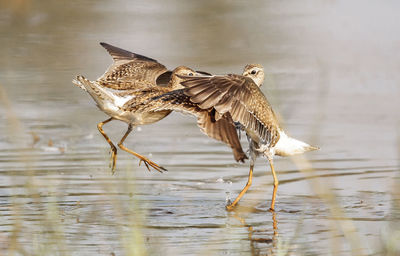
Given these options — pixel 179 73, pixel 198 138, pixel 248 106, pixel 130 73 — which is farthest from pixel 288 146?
pixel 198 138

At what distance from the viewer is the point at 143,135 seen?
1049 centimetres

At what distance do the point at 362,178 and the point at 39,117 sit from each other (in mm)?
4398

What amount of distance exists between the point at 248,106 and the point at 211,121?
0.32 m

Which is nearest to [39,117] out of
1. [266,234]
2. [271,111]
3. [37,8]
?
[271,111]

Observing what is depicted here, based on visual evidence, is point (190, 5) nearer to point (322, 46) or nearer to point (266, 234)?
point (322, 46)

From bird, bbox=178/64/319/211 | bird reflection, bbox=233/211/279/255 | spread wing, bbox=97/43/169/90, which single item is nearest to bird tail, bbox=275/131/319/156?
bird, bbox=178/64/319/211

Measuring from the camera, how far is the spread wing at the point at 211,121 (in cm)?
734

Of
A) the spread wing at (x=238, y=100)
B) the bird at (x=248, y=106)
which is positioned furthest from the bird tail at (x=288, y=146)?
the spread wing at (x=238, y=100)

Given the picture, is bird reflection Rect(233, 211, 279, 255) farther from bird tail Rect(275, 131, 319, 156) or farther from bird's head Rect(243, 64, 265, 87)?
bird's head Rect(243, 64, 265, 87)

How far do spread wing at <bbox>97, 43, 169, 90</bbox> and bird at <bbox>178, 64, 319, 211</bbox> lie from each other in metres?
1.26

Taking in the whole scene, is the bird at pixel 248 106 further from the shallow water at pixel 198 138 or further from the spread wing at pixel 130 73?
the spread wing at pixel 130 73

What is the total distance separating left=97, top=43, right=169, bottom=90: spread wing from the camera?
350 inches

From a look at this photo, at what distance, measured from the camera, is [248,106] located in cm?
740

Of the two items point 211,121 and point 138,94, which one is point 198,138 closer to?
point 138,94
